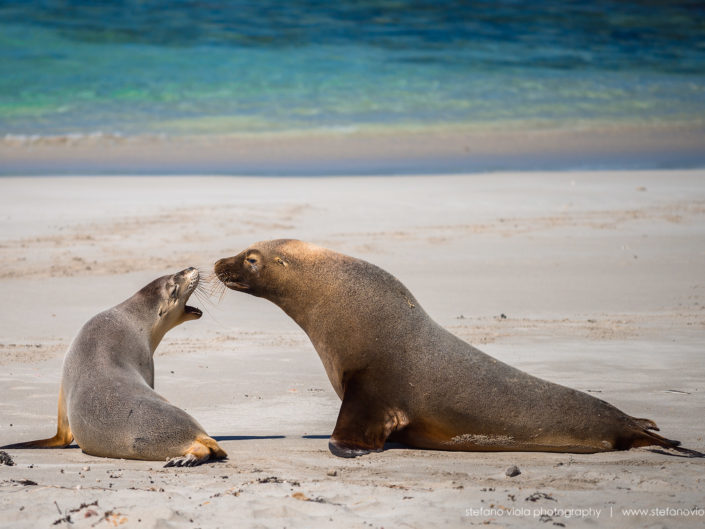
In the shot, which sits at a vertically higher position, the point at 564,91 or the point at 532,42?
the point at 532,42

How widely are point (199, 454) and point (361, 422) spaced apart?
3.09 ft

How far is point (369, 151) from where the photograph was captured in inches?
1054

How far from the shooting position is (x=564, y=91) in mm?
36625

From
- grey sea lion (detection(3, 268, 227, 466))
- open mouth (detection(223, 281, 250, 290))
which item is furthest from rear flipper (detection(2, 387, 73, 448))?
open mouth (detection(223, 281, 250, 290))

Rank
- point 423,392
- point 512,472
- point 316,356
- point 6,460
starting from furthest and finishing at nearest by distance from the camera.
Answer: point 316,356 < point 423,392 < point 6,460 < point 512,472

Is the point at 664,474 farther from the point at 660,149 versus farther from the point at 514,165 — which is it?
the point at 660,149

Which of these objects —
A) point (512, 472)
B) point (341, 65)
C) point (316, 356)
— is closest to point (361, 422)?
point (512, 472)

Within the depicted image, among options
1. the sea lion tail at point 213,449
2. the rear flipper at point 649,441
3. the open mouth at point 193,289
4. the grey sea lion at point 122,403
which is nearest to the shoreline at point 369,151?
the open mouth at point 193,289

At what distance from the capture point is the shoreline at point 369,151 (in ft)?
78.3

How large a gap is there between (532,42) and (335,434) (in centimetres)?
4221

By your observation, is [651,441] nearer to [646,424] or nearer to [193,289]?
[646,424]

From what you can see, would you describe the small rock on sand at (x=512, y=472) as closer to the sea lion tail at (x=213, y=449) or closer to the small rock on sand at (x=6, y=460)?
the sea lion tail at (x=213, y=449)

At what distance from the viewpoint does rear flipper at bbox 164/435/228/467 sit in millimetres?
5141

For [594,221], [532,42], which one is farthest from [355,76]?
[594,221]
